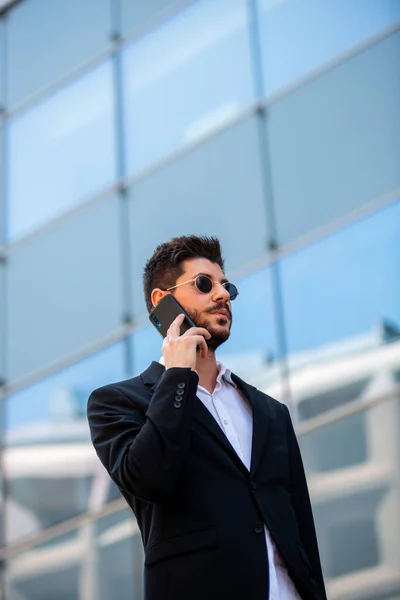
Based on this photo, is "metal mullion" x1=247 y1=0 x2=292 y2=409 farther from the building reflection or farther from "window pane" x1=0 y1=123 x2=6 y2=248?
"window pane" x1=0 y1=123 x2=6 y2=248

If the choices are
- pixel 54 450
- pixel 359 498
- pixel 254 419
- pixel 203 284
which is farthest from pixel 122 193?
pixel 254 419

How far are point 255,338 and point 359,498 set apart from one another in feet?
4.95

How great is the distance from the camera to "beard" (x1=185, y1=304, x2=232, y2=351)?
3.24 m

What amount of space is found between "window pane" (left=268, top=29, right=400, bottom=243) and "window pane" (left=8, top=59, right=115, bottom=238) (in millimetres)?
1975

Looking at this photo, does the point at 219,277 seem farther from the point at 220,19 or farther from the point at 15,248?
the point at 15,248

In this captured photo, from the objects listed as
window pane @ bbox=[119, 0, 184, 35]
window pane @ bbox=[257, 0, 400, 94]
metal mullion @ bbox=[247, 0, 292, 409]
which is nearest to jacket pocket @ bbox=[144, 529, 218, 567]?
metal mullion @ bbox=[247, 0, 292, 409]

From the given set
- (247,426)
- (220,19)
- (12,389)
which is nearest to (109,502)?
(12,389)

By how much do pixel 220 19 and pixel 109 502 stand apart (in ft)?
14.1

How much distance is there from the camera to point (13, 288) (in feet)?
30.9

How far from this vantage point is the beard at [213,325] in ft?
10.6

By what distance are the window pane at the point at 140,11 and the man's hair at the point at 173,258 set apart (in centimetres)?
600

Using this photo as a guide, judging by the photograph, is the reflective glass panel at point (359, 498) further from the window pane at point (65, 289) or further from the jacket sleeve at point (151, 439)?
the jacket sleeve at point (151, 439)

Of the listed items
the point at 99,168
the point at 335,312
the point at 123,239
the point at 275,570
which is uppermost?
the point at 99,168

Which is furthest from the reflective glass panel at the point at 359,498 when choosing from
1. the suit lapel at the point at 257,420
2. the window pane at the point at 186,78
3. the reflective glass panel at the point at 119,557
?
the suit lapel at the point at 257,420
